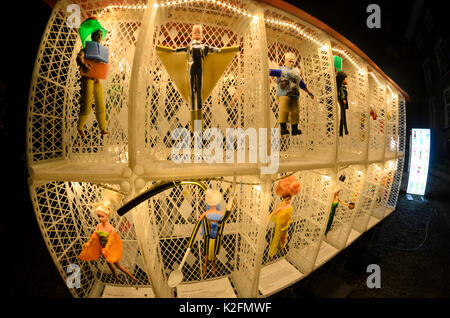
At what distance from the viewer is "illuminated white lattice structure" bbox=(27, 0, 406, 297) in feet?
5.65

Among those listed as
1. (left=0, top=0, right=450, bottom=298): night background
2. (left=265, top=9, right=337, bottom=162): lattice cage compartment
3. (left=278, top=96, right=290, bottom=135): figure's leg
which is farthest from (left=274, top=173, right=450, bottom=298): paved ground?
(left=278, top=96, right=290, bottom=135): figure's leg

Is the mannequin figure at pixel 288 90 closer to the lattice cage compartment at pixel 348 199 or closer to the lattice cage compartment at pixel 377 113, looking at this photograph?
the lattice cage compartment at pixel 348 199

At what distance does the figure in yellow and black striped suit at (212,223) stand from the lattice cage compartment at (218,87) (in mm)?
494

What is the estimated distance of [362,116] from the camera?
3379 millimetres

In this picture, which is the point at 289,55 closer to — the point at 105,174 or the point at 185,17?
the point at 185,17

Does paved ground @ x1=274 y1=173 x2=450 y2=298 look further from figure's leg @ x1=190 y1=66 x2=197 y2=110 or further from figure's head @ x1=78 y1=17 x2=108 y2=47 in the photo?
figure's head @ x1=78 y1=17 x2=108 y2=47

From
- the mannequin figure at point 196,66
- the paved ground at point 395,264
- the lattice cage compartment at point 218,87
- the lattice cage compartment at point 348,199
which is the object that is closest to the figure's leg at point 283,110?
the lattice cage compartment at point 218,87

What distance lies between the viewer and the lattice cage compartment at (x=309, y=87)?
8.26 feet

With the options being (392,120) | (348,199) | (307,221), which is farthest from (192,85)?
(392,120)

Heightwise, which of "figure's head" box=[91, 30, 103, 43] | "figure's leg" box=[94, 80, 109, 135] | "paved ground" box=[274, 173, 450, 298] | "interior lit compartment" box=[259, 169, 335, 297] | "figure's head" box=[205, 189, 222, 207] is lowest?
"paved ground" box=[274, 173, 450, 298]

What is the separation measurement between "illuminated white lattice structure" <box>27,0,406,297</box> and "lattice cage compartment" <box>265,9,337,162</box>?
2cm

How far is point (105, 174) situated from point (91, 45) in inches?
54.8

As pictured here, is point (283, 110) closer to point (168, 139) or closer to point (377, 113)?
point (168, 139)
